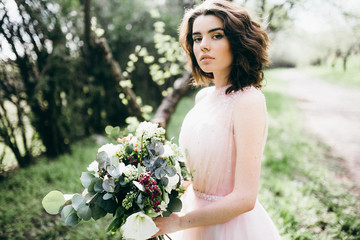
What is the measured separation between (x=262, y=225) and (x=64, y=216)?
1197mm

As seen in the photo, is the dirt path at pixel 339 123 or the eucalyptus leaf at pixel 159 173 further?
the dirt path at pixel 339 123

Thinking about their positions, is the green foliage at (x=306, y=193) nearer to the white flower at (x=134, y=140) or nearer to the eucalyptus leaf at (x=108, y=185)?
the white flower at (x=134, y=140)

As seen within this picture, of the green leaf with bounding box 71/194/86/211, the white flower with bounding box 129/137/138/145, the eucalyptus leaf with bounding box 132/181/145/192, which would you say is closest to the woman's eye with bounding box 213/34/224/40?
the white flower with bounding box 129/137/138/145

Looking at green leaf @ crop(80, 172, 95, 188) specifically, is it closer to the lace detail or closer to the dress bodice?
the dress bodice

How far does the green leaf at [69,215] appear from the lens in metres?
1.28

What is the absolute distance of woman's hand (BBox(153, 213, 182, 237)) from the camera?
4.51 feet

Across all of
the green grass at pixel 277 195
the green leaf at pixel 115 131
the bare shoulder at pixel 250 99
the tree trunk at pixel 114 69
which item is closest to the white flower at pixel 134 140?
the green leaf at pixel 115 131

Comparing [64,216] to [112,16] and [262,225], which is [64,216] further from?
[112,16]

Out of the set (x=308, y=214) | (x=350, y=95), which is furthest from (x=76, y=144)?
(x=350, y=95)

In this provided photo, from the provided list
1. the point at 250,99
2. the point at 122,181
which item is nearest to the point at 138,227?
the point at 122,181

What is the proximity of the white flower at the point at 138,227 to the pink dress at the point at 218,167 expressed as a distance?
550 millimetres

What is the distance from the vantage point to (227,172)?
5.02 feet

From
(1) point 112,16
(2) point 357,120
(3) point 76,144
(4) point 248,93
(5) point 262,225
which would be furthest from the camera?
(2) point 357,120

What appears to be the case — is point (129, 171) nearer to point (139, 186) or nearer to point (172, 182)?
point (139, 186)
